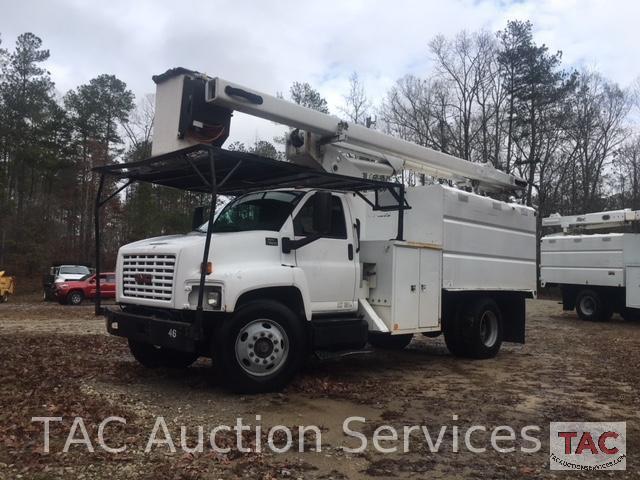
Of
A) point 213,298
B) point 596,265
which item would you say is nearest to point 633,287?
point 596,265

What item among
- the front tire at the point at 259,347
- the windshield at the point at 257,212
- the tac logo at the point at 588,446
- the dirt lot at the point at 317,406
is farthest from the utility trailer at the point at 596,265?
the front tire at the point at 259,347

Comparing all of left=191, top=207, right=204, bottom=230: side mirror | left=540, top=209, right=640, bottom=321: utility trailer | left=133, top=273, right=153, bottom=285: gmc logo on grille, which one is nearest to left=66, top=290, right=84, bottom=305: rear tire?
left=191, top=207, right=204, bottom=230: side mirror

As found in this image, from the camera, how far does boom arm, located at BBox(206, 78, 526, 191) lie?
6.71m

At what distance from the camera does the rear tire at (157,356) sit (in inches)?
297

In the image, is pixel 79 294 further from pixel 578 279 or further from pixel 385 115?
pixel 385 115

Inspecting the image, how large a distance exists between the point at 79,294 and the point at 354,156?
19910 millimetres

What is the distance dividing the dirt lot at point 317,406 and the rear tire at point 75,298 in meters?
14.9

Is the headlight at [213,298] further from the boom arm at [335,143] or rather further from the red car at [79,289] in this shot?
the red car at [79,289]

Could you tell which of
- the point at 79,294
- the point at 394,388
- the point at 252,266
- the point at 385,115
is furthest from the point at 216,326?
the point at 385,115

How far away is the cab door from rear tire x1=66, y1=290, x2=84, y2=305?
20.4 metres

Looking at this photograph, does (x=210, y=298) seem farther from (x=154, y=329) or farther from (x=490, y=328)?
(x=490, y=328)

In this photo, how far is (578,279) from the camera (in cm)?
1892

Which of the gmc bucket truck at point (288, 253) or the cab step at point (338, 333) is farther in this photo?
the cab step at point (338, 333)

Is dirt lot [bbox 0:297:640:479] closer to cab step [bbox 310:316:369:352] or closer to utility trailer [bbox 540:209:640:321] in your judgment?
cab step [bbox 310:316:369:352]
